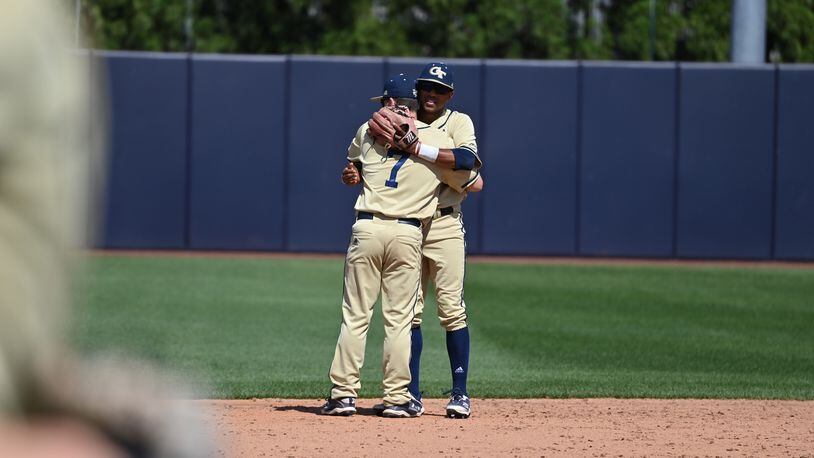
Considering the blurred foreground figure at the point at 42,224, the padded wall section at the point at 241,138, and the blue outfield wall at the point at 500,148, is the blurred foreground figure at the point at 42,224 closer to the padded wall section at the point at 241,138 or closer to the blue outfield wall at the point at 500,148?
the blue outfield wall at the point at 500,148

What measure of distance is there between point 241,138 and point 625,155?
5889 millimetres

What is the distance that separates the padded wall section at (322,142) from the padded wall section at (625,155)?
3.41m

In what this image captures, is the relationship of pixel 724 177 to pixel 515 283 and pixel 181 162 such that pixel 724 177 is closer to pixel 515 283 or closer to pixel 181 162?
pixel 515 283

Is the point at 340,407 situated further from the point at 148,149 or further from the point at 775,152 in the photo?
the point at 775,152

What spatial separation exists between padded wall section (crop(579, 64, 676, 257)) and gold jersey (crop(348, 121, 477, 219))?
529 inches

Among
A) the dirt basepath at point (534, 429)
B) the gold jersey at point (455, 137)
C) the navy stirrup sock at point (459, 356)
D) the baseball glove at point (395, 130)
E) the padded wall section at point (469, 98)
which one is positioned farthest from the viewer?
the padded wall section at point (469, 98)

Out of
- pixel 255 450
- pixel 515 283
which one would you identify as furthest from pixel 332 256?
pixel 255 450

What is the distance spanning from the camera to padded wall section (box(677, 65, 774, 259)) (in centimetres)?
2130

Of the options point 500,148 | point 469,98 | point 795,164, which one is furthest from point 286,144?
point 795,164

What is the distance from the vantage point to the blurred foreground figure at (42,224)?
2.86 feet

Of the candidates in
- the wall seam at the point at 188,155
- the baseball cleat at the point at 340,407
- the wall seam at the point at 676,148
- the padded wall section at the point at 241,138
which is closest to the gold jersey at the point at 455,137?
the baseball cleat at the point at 340,407

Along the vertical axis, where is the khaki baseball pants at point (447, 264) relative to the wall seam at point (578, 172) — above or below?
below

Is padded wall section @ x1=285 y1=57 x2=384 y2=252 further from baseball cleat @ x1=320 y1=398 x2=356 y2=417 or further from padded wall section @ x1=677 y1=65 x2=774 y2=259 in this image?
baseball cleat @ x1=320 y1=398 x2=356 y2=417

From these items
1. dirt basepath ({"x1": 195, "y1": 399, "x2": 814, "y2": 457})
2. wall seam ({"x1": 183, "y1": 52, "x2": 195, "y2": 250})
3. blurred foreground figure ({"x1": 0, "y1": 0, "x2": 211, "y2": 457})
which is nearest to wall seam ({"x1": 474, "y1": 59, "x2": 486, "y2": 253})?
wall seam ({"x1": 183, "y1": 52, "x2": 195, "y2": 250})
